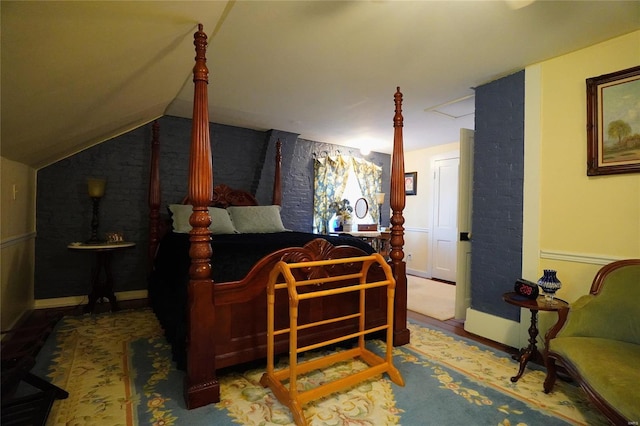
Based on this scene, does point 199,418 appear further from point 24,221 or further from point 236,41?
point 24,221

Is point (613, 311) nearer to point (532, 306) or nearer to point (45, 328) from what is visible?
point (532, 306)

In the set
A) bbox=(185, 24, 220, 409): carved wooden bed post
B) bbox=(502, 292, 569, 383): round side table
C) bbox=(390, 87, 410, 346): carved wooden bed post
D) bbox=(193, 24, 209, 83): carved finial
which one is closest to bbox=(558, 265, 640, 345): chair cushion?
bbox=(502, 292, 569, 383): round side table

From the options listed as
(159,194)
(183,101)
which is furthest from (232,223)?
(183,101)

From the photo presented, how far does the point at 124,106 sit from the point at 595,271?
13.3ft

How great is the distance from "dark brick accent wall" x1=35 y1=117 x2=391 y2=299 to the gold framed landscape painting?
11.9 ft

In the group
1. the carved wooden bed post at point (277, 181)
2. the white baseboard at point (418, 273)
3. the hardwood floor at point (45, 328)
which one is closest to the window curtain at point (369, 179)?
the white baseboard at point (418, 273)

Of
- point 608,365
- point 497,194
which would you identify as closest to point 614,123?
point 497,194

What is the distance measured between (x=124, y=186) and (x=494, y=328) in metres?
4.36

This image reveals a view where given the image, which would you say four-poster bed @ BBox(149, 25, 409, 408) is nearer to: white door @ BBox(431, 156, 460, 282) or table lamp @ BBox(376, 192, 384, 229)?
white door @ BBox(431, 156, 460, 282)

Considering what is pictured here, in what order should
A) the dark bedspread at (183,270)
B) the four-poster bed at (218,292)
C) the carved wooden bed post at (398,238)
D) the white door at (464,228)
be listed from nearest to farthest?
the four-poster bed at (218,292) < the dark bedspread at (183,270) < the carved wooden bed post at (398,238) < the white door at (464,228)

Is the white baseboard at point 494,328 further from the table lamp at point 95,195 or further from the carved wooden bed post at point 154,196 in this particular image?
the table lamp at point 95,195

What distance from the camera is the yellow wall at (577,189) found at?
216 centimetres

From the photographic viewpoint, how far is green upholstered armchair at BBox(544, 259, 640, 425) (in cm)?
139

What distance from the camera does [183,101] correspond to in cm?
356
